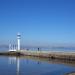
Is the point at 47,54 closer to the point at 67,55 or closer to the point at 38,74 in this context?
the point at 67,55

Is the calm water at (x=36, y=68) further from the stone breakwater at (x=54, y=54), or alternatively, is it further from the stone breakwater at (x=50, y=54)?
the stone breakwater at (x=50, y=54)

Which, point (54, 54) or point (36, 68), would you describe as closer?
point (36, 68)

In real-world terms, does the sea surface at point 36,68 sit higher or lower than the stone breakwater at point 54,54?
lower

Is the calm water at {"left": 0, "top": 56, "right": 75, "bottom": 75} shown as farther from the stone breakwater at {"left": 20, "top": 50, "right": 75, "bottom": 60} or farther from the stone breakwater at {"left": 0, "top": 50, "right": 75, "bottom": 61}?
the stone breakwater at {"left": 0, "top": 50, "right": 75, "bottom": 61}

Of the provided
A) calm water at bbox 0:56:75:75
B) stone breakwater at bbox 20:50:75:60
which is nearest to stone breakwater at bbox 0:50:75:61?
stone breakwater at bbox 20:50:75:60

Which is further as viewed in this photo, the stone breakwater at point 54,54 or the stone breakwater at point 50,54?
the stone breakwater at point 50,54

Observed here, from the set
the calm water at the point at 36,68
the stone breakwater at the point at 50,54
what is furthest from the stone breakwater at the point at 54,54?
the calm water at the point at 36,68

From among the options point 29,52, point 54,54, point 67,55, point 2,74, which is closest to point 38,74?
point 2,74

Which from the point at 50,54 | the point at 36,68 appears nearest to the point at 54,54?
the point at 50,54

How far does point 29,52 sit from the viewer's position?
74.3 m

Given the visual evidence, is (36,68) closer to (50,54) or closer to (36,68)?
(36,68)

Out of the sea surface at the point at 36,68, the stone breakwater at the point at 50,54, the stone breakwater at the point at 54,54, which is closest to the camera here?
the sea surface at the point at 36,68

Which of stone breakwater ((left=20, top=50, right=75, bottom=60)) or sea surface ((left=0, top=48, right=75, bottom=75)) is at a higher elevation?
stone breakwater ((left=20, top=50, right=75, bottom=60))

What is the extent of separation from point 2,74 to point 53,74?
21.5 ft
